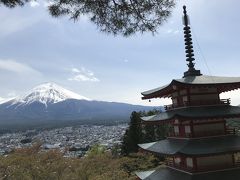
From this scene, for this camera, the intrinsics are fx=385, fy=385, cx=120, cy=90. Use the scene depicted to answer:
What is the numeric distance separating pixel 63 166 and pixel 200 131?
1775 centimetres

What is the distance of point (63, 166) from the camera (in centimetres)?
3203

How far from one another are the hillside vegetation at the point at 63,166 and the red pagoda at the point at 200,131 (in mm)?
11752

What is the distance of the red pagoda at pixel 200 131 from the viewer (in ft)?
52.7

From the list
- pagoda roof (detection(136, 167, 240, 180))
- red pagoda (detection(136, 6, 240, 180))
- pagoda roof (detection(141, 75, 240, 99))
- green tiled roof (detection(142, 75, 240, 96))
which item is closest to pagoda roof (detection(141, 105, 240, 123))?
red pagoda (detection(136, 6, 240, 180))

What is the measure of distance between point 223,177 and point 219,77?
194 inches

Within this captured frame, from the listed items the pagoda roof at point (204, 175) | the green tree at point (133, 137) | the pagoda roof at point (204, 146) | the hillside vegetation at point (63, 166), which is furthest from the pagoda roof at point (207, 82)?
the green tree at point (133, 137)

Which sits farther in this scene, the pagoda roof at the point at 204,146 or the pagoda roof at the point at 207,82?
the pagoda roof at the point at 207,82

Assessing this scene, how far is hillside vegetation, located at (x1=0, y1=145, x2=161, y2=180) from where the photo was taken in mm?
30625

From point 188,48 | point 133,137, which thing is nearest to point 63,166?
point 133,137

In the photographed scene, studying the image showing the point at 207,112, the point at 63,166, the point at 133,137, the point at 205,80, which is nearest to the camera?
the point at 207,112

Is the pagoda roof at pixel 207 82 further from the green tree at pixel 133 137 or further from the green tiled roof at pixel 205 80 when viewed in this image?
the green tree at pixel 133 137

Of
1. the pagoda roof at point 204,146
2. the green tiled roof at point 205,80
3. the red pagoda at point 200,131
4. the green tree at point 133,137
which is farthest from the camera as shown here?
the green tree at point 133,137

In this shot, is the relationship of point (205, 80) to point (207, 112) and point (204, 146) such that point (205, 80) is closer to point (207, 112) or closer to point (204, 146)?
point (207, 112)

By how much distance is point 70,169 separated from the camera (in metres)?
32.6
